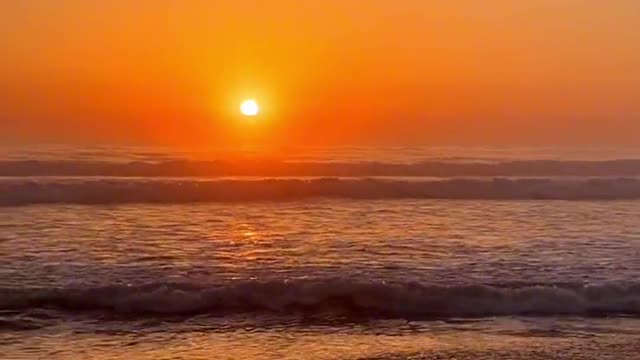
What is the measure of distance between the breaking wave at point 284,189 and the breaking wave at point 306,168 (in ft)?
9.06

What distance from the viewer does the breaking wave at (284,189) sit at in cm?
2183

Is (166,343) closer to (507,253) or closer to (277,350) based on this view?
(277,350)

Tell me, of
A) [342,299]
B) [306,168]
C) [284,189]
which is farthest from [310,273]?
[306,168]

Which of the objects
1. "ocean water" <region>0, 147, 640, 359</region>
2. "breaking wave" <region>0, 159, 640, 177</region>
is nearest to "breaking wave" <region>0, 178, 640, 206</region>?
"ocean water" <region>0, 147, 640, 359</region>

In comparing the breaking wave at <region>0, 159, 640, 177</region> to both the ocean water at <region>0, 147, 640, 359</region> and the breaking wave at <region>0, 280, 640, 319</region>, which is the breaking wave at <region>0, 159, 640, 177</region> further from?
the breaking wave at <region>0, 280, 640, 319</region>

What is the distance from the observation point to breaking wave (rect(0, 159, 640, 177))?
2772 cm

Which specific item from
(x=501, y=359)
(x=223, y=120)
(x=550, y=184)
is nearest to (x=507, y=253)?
(x=501, y=359)

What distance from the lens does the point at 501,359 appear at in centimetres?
786

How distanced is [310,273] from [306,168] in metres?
18.7

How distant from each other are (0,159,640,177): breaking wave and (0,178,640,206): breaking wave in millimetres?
2763

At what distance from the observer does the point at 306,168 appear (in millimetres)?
30078

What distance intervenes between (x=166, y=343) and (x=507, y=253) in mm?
6365

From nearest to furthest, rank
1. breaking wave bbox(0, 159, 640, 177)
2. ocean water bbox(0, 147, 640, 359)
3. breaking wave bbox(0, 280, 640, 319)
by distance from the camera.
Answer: ocean water bbox(0, 147, 640, 359) < breaking wave bbox(0, 280, 640, 319) < breaking wave bbox(0, 159, 640, 177)

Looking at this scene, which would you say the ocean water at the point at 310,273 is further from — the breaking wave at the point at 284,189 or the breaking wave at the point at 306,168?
the breaking wave at the point at 306,168
